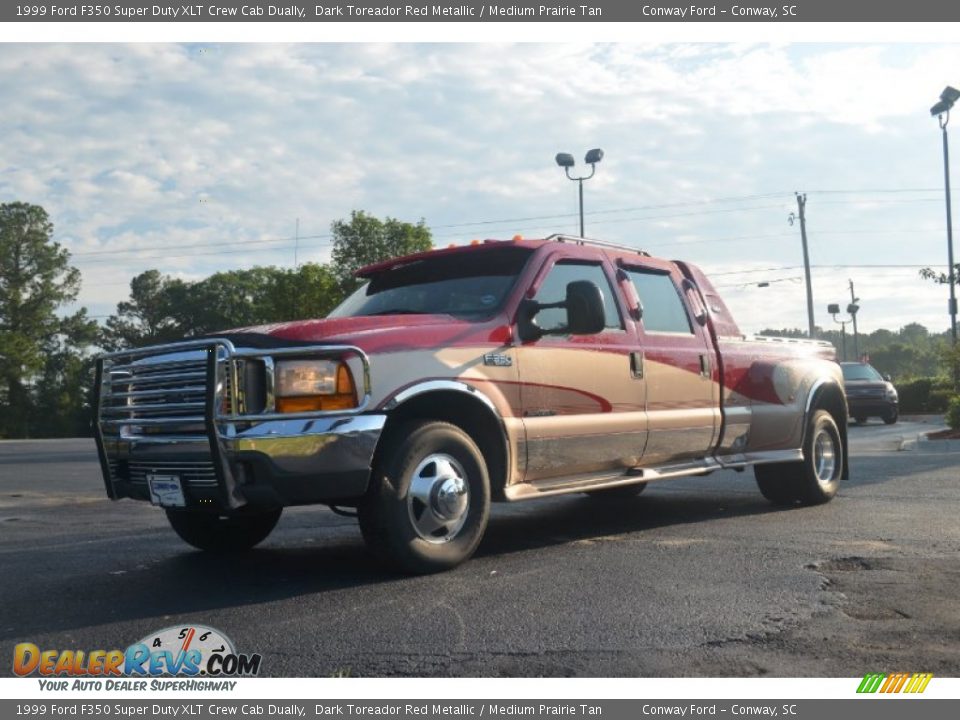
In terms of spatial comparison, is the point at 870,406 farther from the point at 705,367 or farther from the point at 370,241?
the point at 370,241

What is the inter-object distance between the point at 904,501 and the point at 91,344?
3159 inches

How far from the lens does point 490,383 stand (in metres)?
5.92

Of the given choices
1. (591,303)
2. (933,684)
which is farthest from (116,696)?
(591,303)

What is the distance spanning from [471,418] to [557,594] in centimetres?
138

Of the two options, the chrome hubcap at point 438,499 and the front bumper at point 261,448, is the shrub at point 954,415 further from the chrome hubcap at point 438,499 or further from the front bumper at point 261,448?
the front bumper at point 261,448

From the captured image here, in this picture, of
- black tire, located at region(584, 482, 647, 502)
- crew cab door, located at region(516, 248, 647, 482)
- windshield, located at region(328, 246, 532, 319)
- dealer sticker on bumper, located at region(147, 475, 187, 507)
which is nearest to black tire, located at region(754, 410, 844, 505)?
black tire, located at region(584, 482, 647, 502)

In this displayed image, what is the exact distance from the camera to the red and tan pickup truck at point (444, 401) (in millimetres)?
5195

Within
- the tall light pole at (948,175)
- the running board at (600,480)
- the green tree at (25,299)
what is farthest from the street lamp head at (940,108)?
the green tree at (25,299)

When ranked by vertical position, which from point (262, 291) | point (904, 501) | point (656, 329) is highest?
point (262, 291)

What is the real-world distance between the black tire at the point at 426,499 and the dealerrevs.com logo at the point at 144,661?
4.26 ft

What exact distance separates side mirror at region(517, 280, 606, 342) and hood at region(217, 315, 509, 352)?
0.22 metres

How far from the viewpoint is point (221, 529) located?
21.8 ft

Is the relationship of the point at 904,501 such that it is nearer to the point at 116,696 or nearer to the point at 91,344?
the point at 116,696

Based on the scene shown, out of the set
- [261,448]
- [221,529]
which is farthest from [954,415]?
[261,448]
